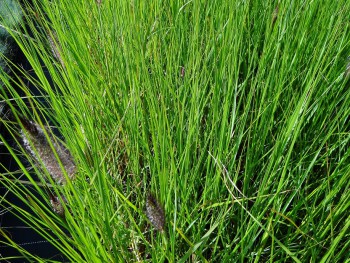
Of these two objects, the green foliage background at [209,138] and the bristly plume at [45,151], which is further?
the green foliage background at [209,138]

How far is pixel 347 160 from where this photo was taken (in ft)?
4.11

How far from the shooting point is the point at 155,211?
0.78 m

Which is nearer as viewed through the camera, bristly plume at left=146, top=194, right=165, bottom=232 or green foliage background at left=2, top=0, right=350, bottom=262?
bristly plume at left=146, top=194, right=165, bottom=232

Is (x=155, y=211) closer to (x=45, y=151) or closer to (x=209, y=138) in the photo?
(x=45, y=151)

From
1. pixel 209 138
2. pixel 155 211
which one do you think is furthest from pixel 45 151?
pixel 209 138

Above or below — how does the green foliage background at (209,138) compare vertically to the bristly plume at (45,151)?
below

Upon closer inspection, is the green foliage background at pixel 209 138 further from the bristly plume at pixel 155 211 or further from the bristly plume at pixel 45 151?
the bristly plume at pixel 155 211

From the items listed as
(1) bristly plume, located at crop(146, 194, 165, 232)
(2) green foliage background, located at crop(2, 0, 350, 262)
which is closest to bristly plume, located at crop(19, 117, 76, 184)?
(2) green foliage background, located at crop(2, 0, 350, 262)

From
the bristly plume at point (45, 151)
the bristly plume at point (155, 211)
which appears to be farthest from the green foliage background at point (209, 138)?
the bristly plume at point (155, 211)

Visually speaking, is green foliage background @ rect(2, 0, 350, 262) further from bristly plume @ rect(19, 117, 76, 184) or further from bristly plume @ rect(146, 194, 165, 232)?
bristly plume @ rect(146, 194, 165, 232)

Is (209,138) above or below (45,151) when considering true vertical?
below

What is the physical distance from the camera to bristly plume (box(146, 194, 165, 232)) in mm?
765

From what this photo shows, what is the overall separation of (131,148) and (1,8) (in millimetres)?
1838

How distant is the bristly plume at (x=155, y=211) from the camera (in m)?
0.77
